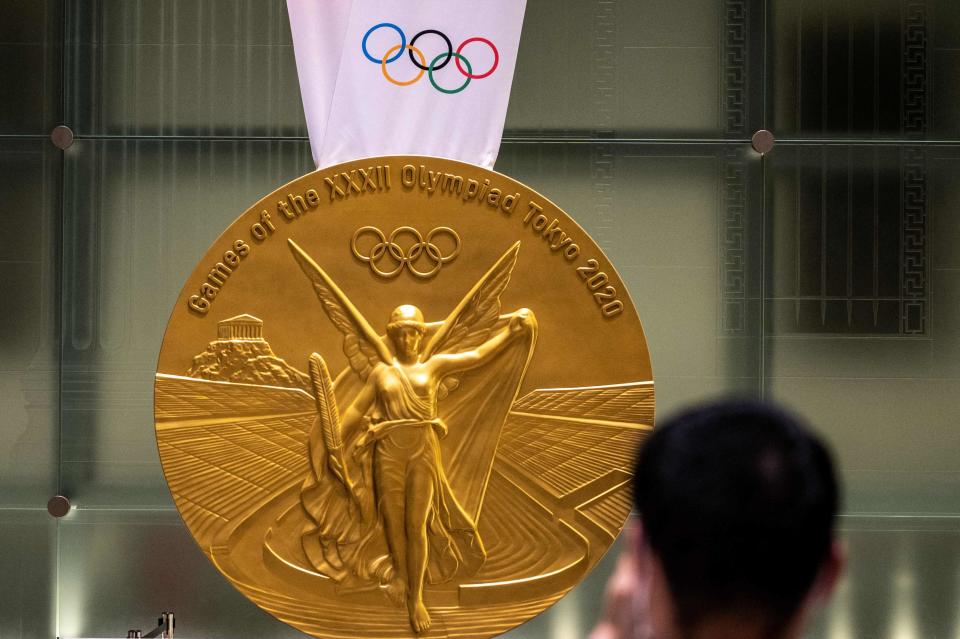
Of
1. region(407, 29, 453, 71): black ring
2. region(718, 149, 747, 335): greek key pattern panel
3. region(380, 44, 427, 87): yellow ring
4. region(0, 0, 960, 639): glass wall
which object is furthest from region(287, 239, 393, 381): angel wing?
region(718, 149, 747, 335): greek key pattern panel

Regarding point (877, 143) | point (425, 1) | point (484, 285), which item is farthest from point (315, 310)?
point (877, 143)

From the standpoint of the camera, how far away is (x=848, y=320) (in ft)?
19.9

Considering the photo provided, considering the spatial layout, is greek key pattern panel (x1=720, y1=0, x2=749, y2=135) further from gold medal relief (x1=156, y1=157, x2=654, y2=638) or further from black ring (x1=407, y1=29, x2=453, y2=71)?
black ring (x1=407, y1=29, x2=453, y2=71)

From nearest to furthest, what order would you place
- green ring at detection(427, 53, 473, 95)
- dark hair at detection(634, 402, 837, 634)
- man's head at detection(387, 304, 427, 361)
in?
dark hair at detection(634, 402, 837, 634) < man's head at detection(387, 304, 427, 361) < green ring at detection(427, 53, 473, 95)

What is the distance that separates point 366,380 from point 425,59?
1.43m

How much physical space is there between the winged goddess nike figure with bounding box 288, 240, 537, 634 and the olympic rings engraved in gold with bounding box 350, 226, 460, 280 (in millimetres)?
169

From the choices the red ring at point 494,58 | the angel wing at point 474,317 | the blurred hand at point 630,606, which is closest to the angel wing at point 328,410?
the angel wing at point 474,317

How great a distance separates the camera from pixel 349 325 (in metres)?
4.92

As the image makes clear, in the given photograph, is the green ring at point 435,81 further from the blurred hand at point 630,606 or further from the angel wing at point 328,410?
the blurred hand at point 630,606

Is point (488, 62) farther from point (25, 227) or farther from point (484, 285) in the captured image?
point (25, 227)

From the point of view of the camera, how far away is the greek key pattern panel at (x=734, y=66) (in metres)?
6.04

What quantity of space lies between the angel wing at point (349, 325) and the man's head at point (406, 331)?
0.20 ft

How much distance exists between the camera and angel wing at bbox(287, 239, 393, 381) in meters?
4.90

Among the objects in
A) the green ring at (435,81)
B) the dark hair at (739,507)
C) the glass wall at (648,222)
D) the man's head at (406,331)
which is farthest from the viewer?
the glass wall at (648,222)
